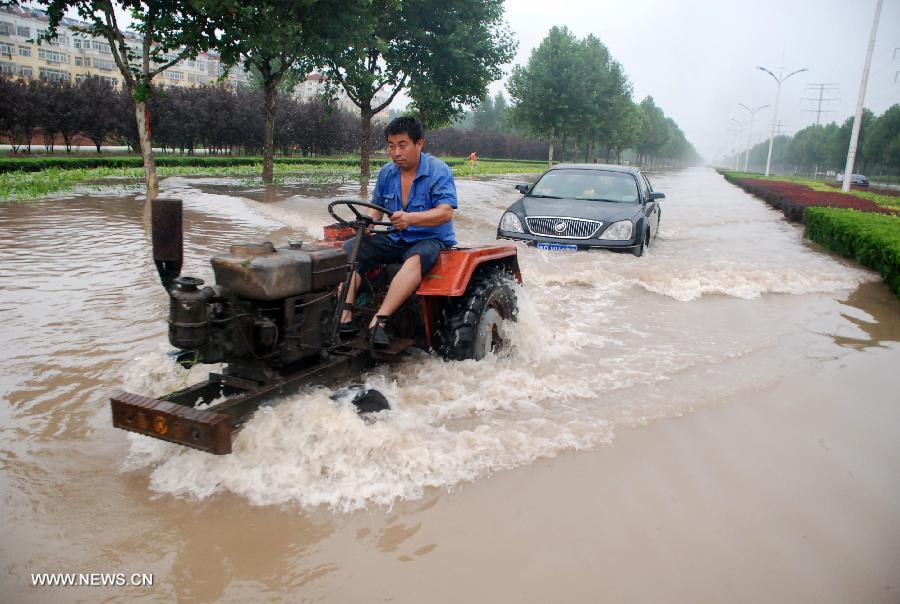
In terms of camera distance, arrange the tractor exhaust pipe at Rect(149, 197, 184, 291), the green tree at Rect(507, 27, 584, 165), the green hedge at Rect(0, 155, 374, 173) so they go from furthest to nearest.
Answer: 1. the green tree at Rect(507, 27, 584, 165)
2. the green hedge at Rect(0, 155, 374, 173)
3. the tractor exhaust pipe at Rect(149, 197, 184, 291)

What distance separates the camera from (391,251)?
13.7ft

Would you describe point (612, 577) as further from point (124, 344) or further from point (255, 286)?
point (124, 344)

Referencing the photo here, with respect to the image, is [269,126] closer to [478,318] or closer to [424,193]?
[424,193]

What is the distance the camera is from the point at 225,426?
262cm

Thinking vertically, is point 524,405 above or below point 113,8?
below

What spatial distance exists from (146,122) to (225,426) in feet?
47.7

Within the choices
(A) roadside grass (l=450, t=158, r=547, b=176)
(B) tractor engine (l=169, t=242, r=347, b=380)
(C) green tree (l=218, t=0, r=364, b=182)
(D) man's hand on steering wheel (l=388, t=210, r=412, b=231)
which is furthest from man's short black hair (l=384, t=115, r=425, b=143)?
(A) roadside grass (l=450, t=158, r=547, b=176)

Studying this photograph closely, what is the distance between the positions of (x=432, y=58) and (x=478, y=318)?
75.5 feet

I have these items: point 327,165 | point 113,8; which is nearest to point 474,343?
point 113,8

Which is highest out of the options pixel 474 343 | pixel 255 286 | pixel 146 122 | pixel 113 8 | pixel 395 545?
pixel 113 8

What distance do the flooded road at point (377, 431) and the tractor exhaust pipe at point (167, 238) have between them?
0.86 m

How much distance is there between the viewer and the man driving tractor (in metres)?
3.84

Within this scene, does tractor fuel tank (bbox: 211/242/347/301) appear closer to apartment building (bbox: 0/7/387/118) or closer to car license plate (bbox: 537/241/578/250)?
car license plate (bbox: 537/241/578/250)

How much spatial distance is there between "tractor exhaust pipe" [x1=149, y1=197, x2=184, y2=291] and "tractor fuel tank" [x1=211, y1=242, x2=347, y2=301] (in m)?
0.19
